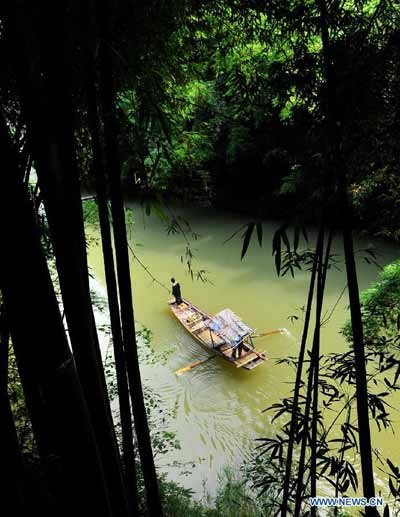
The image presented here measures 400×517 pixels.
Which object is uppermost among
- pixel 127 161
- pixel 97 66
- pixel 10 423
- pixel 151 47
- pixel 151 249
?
pixel 151 47

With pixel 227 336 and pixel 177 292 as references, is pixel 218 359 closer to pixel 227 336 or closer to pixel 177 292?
pixel 227 336

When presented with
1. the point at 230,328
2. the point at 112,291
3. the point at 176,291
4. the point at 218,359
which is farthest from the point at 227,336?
the point at 112,291

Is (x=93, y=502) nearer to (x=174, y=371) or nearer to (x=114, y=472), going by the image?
(x=114, y=472)

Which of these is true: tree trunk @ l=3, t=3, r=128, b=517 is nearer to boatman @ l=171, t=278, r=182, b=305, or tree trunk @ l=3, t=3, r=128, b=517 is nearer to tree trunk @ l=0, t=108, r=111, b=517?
tree trunk @ l=0, t=108, r=111, b=517

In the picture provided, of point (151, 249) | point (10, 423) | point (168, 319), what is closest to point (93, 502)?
point (10, 423)

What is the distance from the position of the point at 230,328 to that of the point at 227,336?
131 mm

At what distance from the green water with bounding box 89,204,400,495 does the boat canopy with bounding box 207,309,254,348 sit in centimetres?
46

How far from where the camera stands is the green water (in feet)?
15.0

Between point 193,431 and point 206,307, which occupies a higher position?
point 206,307

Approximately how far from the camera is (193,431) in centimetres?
482

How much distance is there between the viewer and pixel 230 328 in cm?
580

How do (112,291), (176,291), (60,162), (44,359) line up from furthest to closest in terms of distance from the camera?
(176,291) → (112,291) → (60,162) → (44,359)

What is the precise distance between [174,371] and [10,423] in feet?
16.5

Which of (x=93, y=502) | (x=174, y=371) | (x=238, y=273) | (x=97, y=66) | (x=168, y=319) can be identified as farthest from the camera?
(x=238, y=273)
